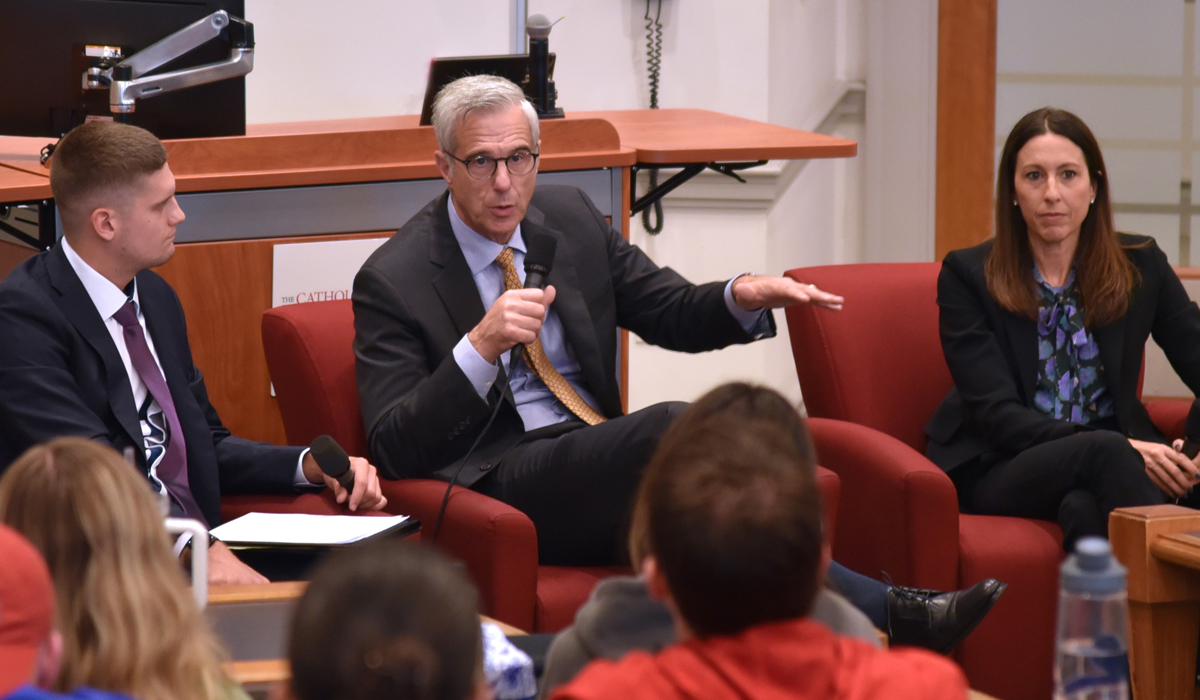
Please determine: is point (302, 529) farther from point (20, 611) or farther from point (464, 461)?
point (20, 611)

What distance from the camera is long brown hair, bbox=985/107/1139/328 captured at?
115 inches

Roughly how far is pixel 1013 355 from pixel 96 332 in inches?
69.6

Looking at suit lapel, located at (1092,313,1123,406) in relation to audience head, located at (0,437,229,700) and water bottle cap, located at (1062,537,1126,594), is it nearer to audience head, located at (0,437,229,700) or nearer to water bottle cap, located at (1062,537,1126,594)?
water bottle cap, located at (1062,537,1126,594)

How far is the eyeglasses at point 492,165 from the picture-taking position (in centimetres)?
262

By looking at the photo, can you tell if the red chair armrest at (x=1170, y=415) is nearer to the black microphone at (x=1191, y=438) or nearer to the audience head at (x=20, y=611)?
the black microphone at (x=1191, y=438)

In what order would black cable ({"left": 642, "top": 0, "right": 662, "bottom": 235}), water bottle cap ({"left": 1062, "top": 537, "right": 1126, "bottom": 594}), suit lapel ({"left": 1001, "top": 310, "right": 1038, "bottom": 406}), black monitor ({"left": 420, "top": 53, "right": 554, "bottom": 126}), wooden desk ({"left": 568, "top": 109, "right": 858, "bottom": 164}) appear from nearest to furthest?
water bottle cap ({"left": 1062, "top": 537, "right": 1126, "bottom": 594}) → suit lapel ({"left": 1001, "top": 310, "right": 1038, "bottom": 406}) → wooden desk ({"left": 568, "top": 109, "right": 858, "bottom": 164}) → black monitor ({"left": 420, "top": 53, "right": 554, "bottom": 126}) → black cable ({"left": 642, "top": 0, "right": 662, "bottom": 235})

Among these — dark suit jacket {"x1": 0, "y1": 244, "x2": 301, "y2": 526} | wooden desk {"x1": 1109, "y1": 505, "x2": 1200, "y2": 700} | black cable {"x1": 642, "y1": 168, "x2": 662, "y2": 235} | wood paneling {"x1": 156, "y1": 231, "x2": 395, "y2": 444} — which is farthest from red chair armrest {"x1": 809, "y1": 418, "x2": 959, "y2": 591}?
black cable {"x1": 642, "y1": 168, "x2": 662, "y2": 235}

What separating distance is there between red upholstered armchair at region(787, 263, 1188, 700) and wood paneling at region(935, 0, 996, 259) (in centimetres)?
188

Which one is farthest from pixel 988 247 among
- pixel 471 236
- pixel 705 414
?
pixel 705 414

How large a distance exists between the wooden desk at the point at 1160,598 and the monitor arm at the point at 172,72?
1.98m

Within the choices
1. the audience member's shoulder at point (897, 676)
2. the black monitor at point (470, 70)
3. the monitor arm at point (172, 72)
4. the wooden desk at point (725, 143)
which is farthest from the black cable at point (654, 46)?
the audience member's shoulder at point (897, 676)

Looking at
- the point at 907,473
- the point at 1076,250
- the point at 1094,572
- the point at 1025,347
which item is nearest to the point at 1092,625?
the point at 1094,572

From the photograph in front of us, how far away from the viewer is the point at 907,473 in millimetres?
2576

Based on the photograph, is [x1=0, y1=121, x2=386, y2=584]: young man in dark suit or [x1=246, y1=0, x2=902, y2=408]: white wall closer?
[x1=0, y1=121, x2=386, y2=584]: young man in dark suit
